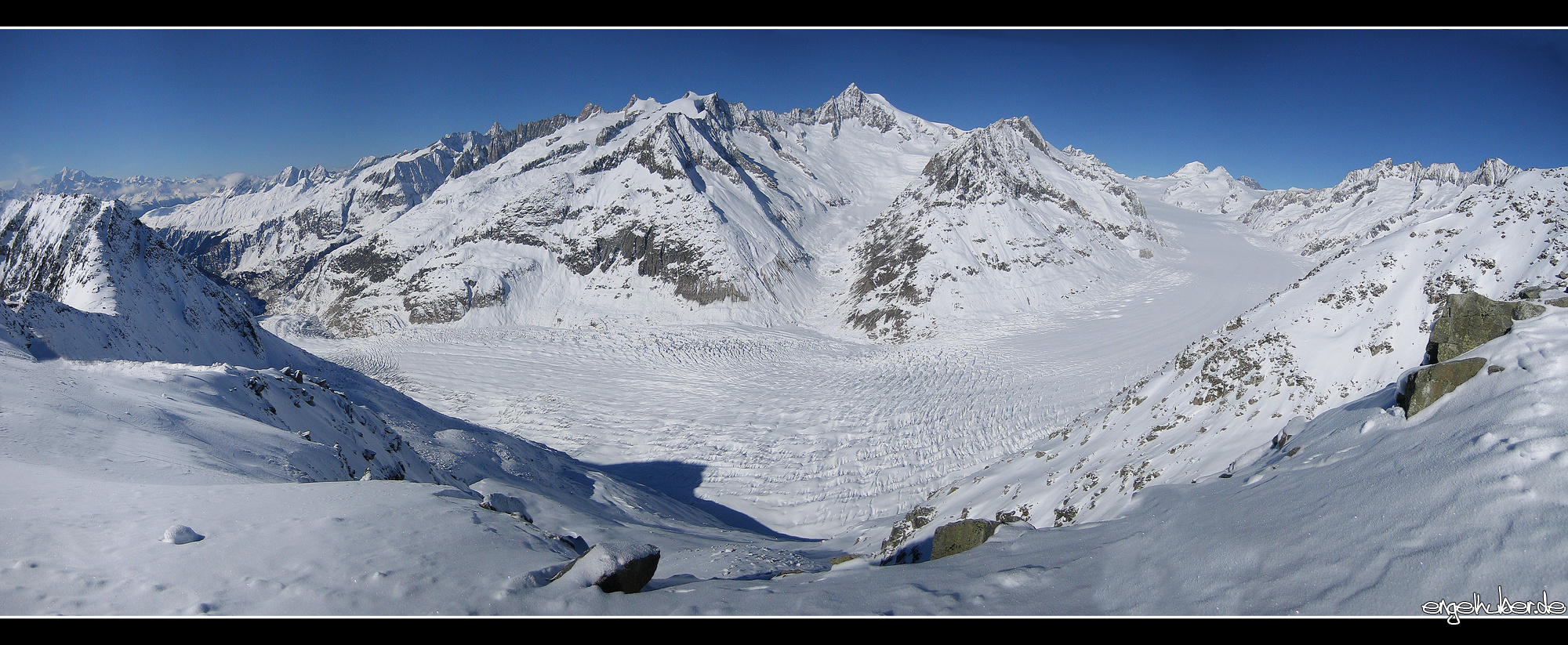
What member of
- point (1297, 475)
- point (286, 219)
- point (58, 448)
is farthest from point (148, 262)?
point (286, 219)

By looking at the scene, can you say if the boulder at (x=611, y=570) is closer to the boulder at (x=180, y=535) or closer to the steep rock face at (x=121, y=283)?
the boulder at (x=180, y=535)

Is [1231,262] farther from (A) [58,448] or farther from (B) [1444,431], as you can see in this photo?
(A) [58,448]

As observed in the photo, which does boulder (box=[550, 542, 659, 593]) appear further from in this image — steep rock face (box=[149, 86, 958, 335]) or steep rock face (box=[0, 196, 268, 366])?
steep rock face (box=[149, 86, 958, 335])

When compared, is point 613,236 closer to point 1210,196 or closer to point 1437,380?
point 1437,380

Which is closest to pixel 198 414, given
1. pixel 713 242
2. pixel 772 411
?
pixel 772 411

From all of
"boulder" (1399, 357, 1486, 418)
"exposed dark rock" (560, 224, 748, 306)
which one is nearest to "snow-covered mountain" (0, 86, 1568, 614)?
"boulder" (1399, 357, 1486, 418)

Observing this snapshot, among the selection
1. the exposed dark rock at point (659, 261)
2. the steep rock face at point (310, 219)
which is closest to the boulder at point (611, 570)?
the exposed dark rock at point (659, 261)
